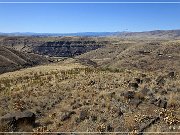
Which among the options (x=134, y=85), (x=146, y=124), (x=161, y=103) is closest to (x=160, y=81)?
(x=134, y=85)

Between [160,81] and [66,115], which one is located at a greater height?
[160,81]

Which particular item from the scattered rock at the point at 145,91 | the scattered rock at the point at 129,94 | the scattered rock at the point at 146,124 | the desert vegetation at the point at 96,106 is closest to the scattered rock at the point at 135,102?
the desert vegetation at the point at 96,106

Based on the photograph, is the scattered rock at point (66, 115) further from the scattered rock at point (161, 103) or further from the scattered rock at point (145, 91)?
the scattered rock at point (161, 103)

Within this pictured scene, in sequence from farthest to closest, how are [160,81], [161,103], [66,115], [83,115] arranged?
[160,81] < [66,115] < [161,103] < [83,115]

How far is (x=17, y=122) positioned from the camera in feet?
57.5

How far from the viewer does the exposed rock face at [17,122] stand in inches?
675

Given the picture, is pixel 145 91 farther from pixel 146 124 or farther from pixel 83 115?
pixel 146 124

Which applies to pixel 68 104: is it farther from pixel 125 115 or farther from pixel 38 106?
pixel 125 115

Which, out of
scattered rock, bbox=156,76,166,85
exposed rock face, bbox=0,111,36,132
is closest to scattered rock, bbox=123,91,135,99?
scattered rock, bbox=156,76,166,85

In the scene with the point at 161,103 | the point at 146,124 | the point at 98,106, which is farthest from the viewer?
the point at 98,106

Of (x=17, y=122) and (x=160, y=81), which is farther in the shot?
(x=160, y=81)

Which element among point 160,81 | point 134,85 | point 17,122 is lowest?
point 17,122

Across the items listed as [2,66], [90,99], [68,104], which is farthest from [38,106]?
[2,66]

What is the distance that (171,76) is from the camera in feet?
86.2
